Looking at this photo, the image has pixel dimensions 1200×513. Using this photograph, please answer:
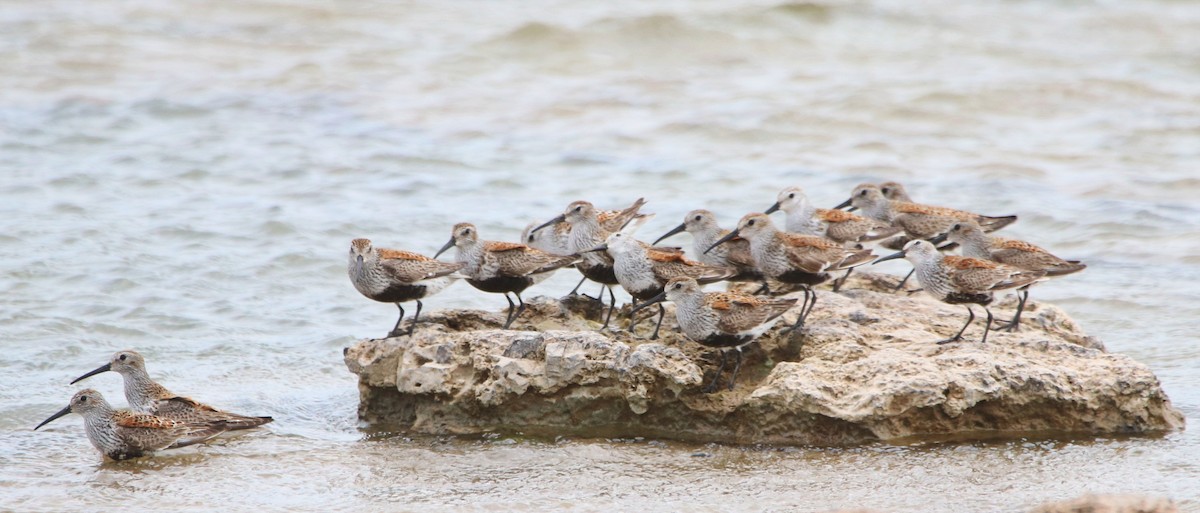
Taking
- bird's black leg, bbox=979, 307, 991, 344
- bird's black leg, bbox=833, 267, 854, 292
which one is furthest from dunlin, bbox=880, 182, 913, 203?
bird's black leg, bbox=979, 307, 991, 344

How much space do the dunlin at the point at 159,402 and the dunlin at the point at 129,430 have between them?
0.08 meters

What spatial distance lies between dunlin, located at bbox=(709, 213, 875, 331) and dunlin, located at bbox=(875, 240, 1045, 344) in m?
0.46

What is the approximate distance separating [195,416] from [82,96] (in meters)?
11.6

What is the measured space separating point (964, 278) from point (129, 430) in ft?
16.6

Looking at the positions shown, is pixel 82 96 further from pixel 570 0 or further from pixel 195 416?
pixel 195 416

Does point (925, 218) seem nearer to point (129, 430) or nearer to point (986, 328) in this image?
point (986, 328)

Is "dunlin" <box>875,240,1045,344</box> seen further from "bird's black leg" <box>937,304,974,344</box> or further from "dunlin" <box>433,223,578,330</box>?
"dunlin" <box>433,223,578,330</box>

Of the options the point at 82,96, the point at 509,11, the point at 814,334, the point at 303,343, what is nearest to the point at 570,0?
the point at 509,11

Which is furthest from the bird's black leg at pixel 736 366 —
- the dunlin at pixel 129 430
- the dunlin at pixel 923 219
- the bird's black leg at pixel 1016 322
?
the dunlin at pixel 129 430

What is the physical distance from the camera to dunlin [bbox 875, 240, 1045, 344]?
823cm

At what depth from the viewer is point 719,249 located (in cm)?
923

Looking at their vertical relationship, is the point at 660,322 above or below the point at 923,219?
below

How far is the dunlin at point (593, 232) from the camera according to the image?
8.95 metres

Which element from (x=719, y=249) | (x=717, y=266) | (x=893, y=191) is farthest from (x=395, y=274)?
(x=893, y=191)
